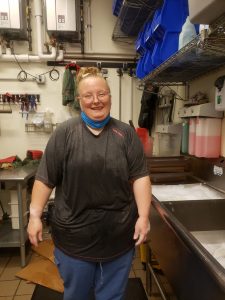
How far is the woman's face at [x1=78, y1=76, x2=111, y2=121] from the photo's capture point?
3.54 feet

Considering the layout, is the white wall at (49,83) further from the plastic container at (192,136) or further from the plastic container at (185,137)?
the plastic container at (192,136)

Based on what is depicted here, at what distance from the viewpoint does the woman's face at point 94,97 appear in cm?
108

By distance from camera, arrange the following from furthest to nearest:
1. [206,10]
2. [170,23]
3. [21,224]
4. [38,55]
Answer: [38,55], [21,224], [170,23], [206,10]

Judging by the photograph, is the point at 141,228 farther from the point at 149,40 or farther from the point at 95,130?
the point at 149,40

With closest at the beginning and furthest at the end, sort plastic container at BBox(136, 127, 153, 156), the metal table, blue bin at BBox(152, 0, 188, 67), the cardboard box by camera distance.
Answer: blue bin at BBox(152, 0, 188, 67), the cardboard box, the metal table, plastic container at BBox(136, 127, 153, 156)

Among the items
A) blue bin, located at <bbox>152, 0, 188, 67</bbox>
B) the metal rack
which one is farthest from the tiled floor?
blue bin, located at <bbox>152, 0, 188, 67</bbox>

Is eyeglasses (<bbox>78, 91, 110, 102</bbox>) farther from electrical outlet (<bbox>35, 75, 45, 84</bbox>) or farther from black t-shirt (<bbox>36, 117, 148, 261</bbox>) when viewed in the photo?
electrical outlet (<bbox>35, 75, 45, 84</bbox>)

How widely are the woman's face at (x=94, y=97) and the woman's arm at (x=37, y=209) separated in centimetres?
39

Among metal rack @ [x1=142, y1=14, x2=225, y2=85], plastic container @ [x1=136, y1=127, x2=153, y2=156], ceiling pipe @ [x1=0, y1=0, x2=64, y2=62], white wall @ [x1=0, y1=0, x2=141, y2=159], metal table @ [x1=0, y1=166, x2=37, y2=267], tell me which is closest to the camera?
metal rack @ [x1=142, y1=14, x2=225, y2=85]

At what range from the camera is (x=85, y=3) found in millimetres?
2990

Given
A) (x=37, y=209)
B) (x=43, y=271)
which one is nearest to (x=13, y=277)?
(x=43, y=271)

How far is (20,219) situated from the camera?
2.27 meters

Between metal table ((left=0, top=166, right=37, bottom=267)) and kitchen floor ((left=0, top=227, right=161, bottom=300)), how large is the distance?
142mm

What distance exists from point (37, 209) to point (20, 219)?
130cm
